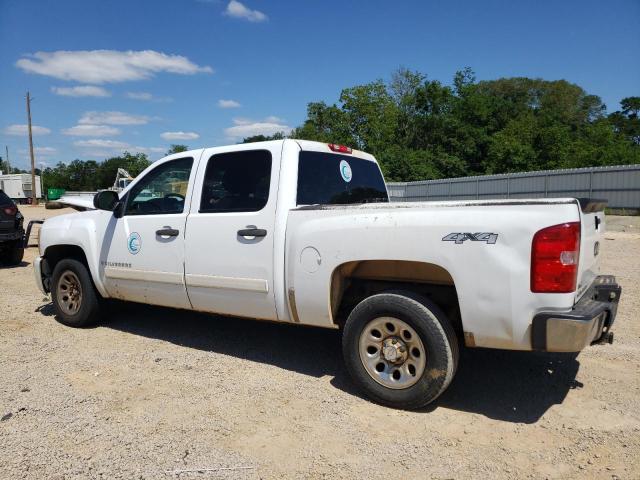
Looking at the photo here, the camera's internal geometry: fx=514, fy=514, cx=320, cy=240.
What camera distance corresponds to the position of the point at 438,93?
175 ft

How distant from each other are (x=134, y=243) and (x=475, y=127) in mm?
47110

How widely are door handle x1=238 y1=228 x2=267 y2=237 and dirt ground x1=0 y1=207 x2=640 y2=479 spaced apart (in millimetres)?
1188

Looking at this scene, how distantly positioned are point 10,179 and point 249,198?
181ft

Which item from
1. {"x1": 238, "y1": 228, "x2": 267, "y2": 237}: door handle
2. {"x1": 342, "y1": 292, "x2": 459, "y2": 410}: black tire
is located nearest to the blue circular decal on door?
{"x1": 238, "y1": 228, "x2": 267, "y2": 237}: door handle

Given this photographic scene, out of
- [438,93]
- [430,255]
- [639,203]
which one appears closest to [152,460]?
[430,255]

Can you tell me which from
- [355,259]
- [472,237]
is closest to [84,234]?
[355,259]

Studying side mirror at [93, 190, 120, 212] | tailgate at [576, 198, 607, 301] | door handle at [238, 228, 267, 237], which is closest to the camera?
tailgate at [576, 198, 607, 301]

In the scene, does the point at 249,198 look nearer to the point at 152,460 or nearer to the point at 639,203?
the point at 152,460

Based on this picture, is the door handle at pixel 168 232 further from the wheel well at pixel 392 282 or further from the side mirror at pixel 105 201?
the wheel well at pixel 392 282

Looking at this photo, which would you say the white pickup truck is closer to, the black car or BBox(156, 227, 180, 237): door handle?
BBox(156, 227, 180, 237): door handle

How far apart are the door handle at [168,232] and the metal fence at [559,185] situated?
13.8 metres

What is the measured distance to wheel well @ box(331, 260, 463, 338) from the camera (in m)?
3.64

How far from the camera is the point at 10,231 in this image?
1016 centimetres

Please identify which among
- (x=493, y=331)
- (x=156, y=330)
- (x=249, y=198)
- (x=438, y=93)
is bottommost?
(x=156, y=330)
